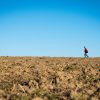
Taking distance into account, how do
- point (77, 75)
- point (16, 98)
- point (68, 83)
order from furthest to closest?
1. point (77, 75)
2. point (68, 83)
3. point (16, 98)

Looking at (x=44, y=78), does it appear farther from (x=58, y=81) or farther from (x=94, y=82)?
(x=94, y=82)

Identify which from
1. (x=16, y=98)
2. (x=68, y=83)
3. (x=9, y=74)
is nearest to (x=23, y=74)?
(x=9, y=74)

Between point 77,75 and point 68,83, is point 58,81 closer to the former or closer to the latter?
point 68,83

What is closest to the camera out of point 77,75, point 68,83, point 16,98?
point 16,98

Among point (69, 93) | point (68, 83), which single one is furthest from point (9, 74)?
point (69, 93)

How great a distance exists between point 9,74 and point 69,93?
4.94 meters

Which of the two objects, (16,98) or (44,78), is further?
(44,78)

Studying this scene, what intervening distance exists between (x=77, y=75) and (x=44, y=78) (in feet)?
6.28

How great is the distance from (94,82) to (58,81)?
5.13 ft

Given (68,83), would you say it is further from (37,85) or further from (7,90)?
(7,90)

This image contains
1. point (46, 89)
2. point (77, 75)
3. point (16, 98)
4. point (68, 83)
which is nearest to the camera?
point (16, 98)

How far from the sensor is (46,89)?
40.2 ft

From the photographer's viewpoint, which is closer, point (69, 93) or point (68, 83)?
point (69, 93)

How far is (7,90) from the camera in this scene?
12469 millimetres
